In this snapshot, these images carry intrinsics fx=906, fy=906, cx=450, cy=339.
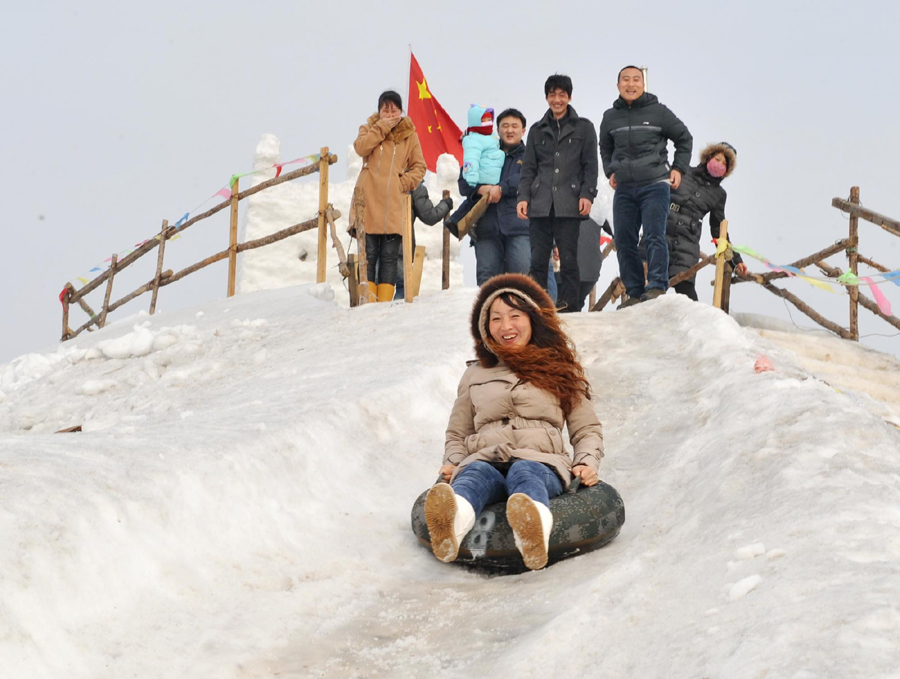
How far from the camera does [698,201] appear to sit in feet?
28.5

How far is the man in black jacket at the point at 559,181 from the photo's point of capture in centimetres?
735

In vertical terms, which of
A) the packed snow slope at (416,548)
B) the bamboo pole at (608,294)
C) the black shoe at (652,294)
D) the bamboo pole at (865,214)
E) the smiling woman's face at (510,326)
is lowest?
the bamboo pole at (608,294)

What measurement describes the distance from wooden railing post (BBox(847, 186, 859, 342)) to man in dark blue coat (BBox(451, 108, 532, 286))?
3446 mm

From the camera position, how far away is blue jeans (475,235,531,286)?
829cm

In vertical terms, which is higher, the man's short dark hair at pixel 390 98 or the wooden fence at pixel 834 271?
the man's short dark hair at pixel 390 98

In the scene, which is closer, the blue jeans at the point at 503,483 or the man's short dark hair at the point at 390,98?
the blue jeans at the point at 503,483

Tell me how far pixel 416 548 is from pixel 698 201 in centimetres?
594

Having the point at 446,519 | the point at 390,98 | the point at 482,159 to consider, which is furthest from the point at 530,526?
the point at 390,98

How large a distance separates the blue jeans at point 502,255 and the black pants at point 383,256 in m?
0.80

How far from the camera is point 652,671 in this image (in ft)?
7.52

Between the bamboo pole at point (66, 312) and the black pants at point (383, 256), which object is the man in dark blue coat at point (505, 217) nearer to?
the black pants at point (383, 256)

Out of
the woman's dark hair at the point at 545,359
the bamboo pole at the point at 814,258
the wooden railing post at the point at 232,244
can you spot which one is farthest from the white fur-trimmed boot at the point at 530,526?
the wooden railing post at the point at 232,244

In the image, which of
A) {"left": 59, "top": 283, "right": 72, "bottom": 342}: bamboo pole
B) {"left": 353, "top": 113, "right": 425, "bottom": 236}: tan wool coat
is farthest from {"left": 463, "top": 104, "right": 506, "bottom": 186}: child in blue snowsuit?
{"left": 59, "top": 283, "right": 72, "bottom": 342}: bamboo pole

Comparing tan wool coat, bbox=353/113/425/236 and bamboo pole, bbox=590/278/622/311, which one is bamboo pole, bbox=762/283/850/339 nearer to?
bamboo pole, bbox=590/278/622/311
